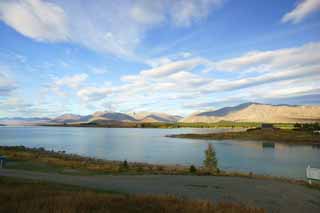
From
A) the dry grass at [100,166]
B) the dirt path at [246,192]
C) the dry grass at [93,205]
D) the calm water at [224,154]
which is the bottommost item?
the calm water at [224,154]

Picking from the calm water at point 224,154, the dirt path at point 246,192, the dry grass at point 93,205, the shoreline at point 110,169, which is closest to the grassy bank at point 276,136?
the calm water at point 224,154

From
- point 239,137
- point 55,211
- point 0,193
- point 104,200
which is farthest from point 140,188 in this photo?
point 239,137

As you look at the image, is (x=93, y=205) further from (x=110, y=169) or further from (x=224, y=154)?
(x=224, y=154)

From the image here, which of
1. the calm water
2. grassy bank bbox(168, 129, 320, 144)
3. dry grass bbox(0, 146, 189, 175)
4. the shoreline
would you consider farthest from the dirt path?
grassy bank bbox(168, 129, 320, 144)

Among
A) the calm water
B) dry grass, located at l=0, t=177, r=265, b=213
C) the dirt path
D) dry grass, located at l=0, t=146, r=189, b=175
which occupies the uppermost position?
dry grass, located at l=0, t=177, r=265, b=213

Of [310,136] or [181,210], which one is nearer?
[181,210]

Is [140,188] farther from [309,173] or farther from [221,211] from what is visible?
[309,173]

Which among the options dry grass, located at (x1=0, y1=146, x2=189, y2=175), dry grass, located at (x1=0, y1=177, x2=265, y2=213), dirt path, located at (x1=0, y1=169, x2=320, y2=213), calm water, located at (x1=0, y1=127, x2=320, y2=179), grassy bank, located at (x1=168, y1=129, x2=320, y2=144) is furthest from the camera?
grassy bank, located at (x1=168, y1=129, x2=320, y2=144)

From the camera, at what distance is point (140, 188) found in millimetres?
12648

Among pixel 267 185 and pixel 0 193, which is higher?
pixel 0 193

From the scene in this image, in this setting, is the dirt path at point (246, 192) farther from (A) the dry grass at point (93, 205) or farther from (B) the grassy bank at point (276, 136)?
(B) the grassy bank at point (276, 136)

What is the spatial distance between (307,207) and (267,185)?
448 cm

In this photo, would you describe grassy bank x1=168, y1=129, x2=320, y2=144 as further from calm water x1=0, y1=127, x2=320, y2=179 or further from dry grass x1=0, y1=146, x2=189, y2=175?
dry grass x1=0, y1=146, x2=189, y2=175

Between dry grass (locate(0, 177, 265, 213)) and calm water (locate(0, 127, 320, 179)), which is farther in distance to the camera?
calm water (locate(0, 127, 320, 179))
